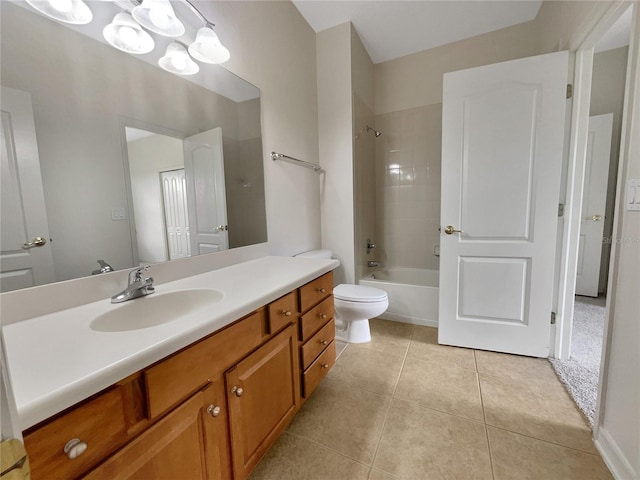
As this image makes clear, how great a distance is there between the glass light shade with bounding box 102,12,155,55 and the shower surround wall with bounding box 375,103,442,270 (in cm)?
242

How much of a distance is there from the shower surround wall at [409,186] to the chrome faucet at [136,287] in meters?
2.52

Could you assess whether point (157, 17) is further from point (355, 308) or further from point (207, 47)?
point (355, 308)

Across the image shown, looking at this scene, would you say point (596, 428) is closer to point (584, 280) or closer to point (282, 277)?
point (282, 277)

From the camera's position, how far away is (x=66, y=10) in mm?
854

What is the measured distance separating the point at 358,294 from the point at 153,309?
1.37 m

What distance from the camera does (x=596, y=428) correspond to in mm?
1169

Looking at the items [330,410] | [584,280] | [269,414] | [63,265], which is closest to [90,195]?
[63,265]

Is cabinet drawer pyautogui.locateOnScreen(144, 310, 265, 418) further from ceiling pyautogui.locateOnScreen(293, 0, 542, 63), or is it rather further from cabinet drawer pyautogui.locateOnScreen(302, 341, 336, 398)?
ceiling pyautogui.locateOnScreen(293, 0, 542, 63)

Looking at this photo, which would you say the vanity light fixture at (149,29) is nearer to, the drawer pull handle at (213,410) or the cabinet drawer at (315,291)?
the cabinet drawer at (315,291)

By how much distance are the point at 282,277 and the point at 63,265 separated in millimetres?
750

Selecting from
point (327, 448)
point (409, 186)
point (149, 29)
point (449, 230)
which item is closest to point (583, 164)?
point (449, 230)

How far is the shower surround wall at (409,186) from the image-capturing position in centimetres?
280

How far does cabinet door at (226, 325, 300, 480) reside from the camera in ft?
2.83

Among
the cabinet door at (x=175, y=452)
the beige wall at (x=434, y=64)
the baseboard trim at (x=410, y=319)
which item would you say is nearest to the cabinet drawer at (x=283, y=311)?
the cabinet door at (x=175, y=452)
